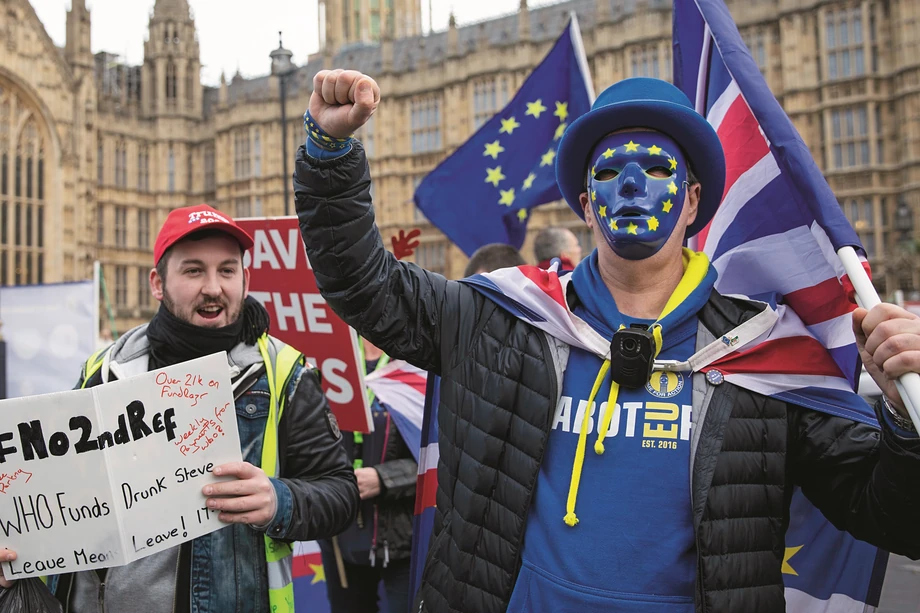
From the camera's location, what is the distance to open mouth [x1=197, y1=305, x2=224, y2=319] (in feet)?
7.06

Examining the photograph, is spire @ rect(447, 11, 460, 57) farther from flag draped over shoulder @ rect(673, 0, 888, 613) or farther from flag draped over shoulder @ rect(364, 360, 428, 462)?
flag draped over shoulder @ rect(673, 0, 888, 613)

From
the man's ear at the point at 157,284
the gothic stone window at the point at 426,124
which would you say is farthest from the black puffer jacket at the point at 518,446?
the gothic stone window at the point at 426,124

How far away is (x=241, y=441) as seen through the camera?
6.95ft

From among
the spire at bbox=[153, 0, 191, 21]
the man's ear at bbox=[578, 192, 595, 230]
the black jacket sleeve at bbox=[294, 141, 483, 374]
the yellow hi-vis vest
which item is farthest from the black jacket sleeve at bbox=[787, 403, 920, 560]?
the spire at bbox=[153, 0, 191, 21]

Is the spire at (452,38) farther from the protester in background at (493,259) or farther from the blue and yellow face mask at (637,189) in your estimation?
the blue and yellow face mask at (637,189)

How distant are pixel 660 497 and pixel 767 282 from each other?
32.2 inches

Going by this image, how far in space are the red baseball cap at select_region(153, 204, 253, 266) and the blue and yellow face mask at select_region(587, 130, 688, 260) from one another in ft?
3.23

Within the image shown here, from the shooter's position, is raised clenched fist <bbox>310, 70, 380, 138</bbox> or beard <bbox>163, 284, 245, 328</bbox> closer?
raised clenched fist <bbox>310, 70, 380, 138</bbox>

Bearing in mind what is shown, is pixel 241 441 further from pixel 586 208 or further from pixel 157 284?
pixel 586 208

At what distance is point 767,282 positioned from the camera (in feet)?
6.95

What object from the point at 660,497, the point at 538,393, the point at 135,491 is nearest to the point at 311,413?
the point at 135,491

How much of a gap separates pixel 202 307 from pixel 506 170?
3946 mm

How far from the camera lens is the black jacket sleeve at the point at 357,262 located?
165cm

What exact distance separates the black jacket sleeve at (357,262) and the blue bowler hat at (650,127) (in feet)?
1.52
